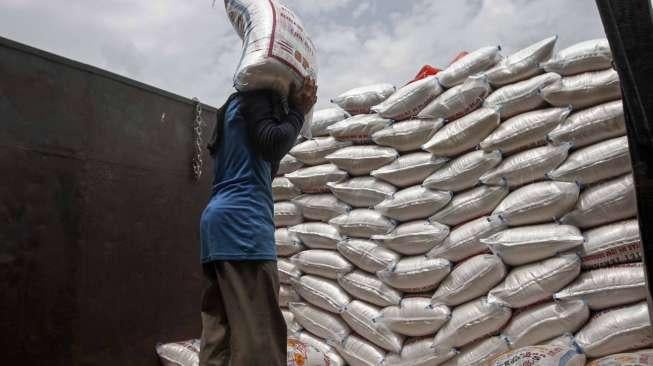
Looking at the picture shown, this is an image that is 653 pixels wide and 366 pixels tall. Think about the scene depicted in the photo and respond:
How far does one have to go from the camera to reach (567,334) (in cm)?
186

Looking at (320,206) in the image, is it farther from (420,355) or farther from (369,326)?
(420,355)

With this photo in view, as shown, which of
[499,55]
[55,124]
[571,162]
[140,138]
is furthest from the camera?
Answer: [499,55]

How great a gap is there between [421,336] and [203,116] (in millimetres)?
1453

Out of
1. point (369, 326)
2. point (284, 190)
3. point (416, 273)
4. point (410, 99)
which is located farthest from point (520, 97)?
point (284, 190)

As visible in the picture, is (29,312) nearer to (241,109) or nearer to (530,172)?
(241,109)

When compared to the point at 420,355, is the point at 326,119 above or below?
above

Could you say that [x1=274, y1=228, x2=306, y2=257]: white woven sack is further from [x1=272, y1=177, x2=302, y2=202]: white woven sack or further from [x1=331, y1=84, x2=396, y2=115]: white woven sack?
[x1=331, y1=84, x2=396, y2=115]: white woven sack

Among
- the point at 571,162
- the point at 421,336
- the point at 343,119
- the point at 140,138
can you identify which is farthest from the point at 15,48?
the point at 571,162

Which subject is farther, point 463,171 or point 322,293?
point 322,293

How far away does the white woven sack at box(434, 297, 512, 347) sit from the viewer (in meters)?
2.00

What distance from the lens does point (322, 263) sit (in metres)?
2.55

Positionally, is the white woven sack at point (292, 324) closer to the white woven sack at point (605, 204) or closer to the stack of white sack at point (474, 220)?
the stack of white sack at point (474, 220)

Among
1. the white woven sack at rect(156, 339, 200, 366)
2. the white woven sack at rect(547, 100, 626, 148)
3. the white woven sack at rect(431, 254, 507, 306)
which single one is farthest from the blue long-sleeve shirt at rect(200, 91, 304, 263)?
the white woven sack at rect(547, 100, 626, 148)

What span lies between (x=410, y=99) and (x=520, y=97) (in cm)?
50
